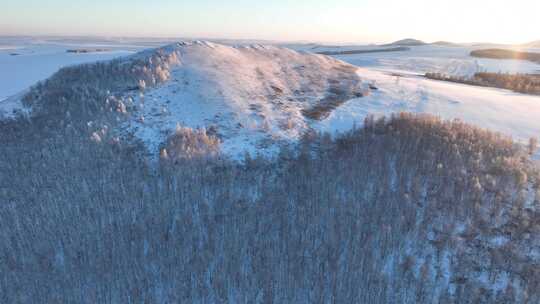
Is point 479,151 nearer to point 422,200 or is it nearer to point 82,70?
point 422,200

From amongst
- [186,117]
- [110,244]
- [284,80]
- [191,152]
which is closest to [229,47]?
[284,80]

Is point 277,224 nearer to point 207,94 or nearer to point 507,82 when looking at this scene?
point 207,94

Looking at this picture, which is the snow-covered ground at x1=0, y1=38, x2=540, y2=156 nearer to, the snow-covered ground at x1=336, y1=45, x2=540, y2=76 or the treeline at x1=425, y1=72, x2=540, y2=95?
the treeline at x1=425, y1=72, x2=540, y2=95

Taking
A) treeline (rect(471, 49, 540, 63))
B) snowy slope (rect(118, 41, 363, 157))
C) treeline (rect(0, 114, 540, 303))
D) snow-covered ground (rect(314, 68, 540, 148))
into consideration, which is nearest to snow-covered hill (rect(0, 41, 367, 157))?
snowy slope (rect(118, 41, 363, 157))

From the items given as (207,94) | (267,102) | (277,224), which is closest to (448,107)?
(267,102)

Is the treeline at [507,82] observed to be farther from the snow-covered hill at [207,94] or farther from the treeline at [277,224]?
the treeline at [277,224]
